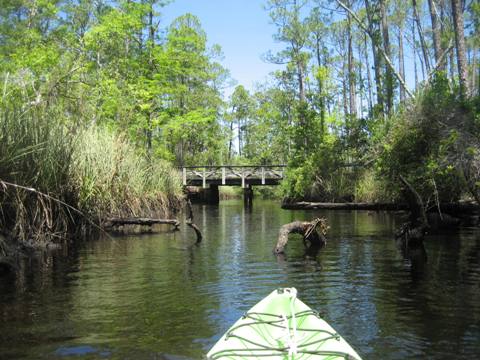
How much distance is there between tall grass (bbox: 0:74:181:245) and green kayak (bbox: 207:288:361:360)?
4378mm

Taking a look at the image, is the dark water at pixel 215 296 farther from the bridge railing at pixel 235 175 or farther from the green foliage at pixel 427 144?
the bridge railing at pixel 235 175

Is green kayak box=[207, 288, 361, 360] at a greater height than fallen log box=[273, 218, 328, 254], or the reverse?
fallen log box=[273, 218, 328, 254]

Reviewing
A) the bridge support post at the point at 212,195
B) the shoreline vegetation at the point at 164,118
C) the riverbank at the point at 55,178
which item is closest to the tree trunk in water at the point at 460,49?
the shoreline vegetation at the point at 164,118

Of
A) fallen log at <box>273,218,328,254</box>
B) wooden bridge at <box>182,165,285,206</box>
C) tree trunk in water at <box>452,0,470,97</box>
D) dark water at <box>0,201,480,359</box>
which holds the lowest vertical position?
dark water at <box>0,201,480,359</box>

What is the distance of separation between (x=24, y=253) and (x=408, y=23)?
118 feet

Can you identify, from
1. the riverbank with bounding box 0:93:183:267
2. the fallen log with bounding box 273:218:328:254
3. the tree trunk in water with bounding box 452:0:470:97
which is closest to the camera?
the riverbank with bounding box 0:93:183:267

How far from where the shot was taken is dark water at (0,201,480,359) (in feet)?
18.1

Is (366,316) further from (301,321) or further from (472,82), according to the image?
(472,82)

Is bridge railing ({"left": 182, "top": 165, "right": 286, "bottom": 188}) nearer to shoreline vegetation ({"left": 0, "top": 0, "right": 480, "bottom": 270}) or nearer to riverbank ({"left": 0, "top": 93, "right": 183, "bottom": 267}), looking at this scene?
shoreline vegetation ({"left": 0, "top": 0, "right": 480, "bottom": 270})

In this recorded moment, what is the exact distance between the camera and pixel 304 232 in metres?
12.3

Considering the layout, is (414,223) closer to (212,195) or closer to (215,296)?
(215,296)

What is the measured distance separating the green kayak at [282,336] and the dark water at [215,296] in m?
0.66

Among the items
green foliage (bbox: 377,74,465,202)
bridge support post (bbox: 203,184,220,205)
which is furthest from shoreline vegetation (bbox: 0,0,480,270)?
bridge support post (bbox: 203,184,220,205)

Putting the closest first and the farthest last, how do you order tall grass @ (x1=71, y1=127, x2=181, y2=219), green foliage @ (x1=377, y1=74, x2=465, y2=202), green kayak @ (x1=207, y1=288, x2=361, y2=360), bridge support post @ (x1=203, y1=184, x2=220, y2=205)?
green kayak @ (x1=207, y1=288, x2=361, y2=360) < green foliage @ (x1=377, y1=74, x2=465, y2=202) < tall grass @ (x1=71, y1=127, x2=181, y2=219) < bridge support post @ (x1=203, y1=184, x2=220, y2=205)
